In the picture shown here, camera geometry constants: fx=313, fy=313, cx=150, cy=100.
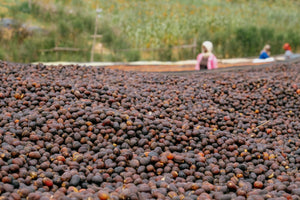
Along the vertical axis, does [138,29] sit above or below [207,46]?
above

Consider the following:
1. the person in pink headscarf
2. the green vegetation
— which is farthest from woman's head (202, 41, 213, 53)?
the green vegetation

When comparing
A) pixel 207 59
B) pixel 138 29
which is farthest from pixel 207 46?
pixel 138 29

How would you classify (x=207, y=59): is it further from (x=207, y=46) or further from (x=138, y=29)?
(x=138, y=29)

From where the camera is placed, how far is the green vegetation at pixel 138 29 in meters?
7.00

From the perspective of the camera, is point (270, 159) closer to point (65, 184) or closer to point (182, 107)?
point (182, 107)

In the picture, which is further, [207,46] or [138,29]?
[138,29]

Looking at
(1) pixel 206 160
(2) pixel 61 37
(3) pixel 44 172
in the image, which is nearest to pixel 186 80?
(1) pixel 206 160

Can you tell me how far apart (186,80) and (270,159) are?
1969 mm

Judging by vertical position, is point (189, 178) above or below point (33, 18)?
below

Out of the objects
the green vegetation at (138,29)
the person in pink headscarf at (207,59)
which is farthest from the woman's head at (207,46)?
the green vegetation at (138,29)

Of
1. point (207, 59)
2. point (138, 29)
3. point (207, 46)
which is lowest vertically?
point (207, 59)

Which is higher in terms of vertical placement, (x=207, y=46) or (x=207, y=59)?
(x=207, y=46)

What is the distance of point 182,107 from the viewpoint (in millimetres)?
2912

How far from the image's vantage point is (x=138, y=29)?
861 centimetres
